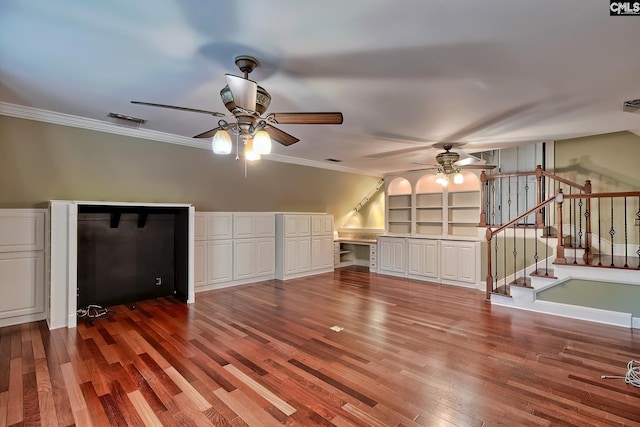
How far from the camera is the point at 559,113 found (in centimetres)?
363

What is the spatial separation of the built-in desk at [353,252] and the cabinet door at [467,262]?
210 cm

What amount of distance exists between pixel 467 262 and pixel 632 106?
3.50 metres

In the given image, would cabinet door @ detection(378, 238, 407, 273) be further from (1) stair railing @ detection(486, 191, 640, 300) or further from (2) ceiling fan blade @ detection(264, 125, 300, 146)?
(2) ceiling fan blade @ detection(264, 125, 300, 146)

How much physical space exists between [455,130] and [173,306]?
189 inches

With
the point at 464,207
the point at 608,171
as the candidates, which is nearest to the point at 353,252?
the point at 464,207

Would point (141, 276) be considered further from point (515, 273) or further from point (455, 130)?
point (515, 273)

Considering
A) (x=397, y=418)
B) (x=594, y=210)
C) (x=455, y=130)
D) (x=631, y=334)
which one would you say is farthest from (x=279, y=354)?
(x=594, y=210)

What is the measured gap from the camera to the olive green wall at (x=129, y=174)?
3.75m

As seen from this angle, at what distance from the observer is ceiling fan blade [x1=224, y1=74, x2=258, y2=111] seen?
2092 mm

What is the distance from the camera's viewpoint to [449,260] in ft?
20.9

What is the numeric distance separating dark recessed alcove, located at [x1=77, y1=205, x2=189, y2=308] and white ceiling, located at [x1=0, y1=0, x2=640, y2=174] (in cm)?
156

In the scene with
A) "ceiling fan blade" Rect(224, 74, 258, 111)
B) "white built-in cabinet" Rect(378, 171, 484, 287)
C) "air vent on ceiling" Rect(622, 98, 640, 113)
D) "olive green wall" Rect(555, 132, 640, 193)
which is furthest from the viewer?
"white built-in cabinet" Rect(378, 171, 484, 287)

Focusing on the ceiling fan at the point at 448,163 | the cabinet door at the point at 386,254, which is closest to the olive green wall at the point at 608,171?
the ceiling fan at the point at 448,163

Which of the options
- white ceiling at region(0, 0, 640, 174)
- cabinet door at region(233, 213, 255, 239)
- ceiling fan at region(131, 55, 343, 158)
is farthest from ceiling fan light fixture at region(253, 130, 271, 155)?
cabinet door at region(233, 213, 255, 239)
